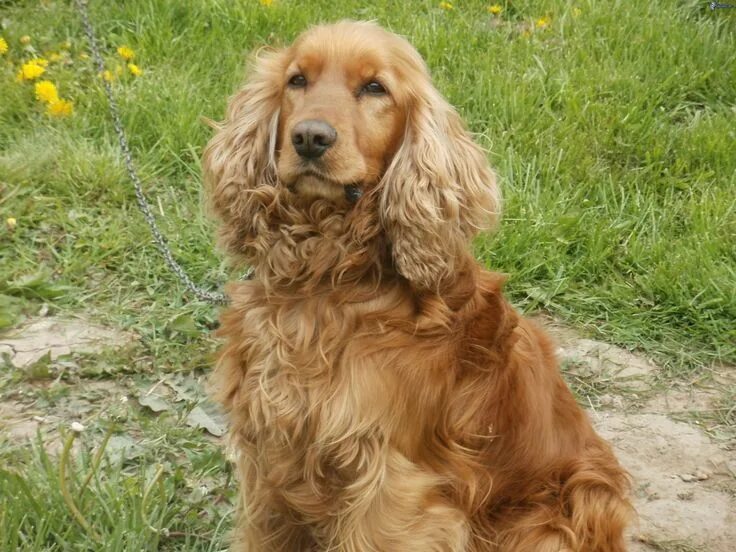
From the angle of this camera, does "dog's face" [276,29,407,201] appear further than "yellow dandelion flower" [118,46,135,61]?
No

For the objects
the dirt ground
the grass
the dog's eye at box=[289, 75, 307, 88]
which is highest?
the dog's eye at box=[289, 75, 307, 88]

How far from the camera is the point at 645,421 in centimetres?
443

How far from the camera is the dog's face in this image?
2930mm

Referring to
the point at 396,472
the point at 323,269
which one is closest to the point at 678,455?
the point at 396,472

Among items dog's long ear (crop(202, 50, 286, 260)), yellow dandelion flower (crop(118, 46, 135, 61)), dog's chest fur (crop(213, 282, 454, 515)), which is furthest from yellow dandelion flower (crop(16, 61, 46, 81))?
dog's chest fur (crop(213, 282, 454, 515))

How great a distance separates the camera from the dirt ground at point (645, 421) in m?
3.88

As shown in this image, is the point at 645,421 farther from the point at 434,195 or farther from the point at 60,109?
the point at 60,109

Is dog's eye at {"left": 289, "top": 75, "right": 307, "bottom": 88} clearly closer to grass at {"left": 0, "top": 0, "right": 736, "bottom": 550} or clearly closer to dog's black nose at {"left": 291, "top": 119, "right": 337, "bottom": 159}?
dog's black nose at {"left": 291, "top": 119, "right": 337, "bottom": 159}

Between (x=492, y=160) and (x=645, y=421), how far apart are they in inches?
68.4

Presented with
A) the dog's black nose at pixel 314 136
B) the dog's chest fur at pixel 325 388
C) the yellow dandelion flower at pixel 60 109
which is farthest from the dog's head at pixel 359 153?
the yellow dandelion flower at pixel 60 109

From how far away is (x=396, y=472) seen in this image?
3.04 m

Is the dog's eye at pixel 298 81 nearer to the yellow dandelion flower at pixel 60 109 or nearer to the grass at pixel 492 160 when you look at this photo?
the grass at pixel 492 160

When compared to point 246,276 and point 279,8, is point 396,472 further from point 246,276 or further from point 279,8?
point 279,8

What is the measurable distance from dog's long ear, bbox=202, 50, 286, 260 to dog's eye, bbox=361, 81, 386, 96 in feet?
1.08
